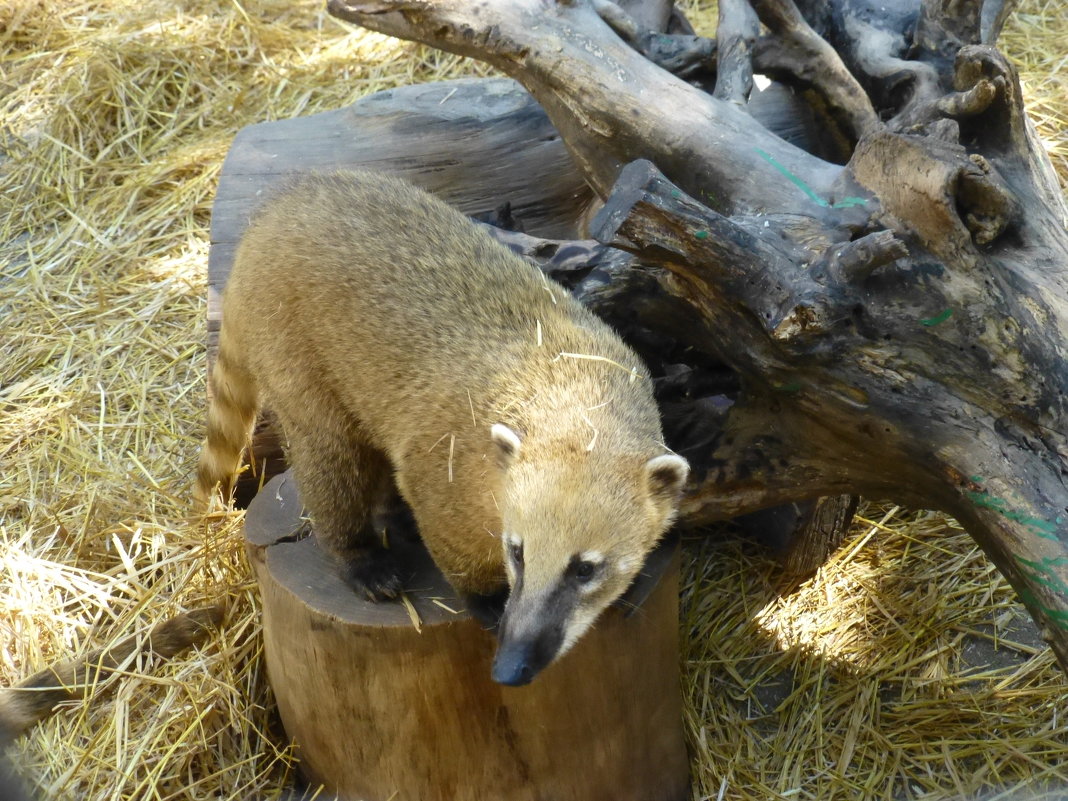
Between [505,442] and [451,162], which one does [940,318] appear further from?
[451,162]

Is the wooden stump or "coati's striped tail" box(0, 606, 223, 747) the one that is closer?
the wooden stump

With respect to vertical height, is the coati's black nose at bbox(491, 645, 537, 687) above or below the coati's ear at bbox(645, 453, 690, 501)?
below

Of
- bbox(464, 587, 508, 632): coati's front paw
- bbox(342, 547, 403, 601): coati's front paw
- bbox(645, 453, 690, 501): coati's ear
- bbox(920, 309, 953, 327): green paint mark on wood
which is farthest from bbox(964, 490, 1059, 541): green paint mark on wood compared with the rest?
bbox(342, 547, 403, 601): coati's front paw

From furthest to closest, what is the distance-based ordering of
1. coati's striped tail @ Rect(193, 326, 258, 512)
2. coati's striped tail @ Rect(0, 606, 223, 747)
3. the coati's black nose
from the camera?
coati's striped tail @ Rect(193, 326, 258, 512), coati's striped tail @ Rect(0, 606, 223, 747), the coati's black nose

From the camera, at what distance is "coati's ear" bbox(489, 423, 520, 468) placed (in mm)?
2861

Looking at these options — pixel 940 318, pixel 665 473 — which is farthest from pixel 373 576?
pixel 940 318

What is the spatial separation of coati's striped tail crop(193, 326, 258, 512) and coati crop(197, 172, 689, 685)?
0.07 m

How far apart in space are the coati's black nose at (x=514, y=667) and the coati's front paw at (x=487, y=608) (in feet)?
1.20

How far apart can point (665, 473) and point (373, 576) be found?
102cm

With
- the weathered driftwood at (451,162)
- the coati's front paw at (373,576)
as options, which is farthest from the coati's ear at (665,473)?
the weathered driftwood at (451,162)

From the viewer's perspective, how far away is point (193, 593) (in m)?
4.09

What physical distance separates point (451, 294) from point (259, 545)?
42.7 inches

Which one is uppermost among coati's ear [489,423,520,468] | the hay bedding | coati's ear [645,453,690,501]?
coati's ear [489,423,520,468]

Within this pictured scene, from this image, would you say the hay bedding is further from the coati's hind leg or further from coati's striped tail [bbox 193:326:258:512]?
the coati's hind leg
